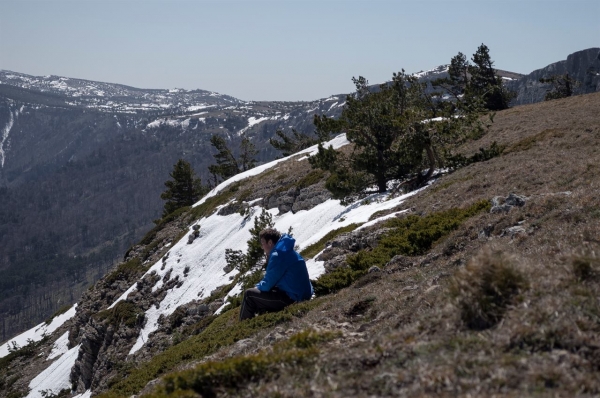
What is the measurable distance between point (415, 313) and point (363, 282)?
5.09m

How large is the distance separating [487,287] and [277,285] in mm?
6678

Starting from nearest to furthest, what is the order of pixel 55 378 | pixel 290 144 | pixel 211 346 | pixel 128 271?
pixel 211 346 → pixel 55 378 → pixel 128 271 → pixel 290 144

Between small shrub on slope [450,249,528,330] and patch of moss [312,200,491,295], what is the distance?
6.90m

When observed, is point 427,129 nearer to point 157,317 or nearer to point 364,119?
point 364,119

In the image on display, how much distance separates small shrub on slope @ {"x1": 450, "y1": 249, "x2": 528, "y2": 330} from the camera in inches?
194

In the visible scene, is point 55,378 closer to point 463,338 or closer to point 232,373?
point 232,373

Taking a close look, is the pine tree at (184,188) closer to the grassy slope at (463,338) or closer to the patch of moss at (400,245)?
the patch of moss at (400,245)

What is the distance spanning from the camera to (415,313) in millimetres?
6246

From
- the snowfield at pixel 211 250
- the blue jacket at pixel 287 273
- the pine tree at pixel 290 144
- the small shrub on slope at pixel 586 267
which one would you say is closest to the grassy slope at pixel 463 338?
the small shrub on slope at pixel 586 267

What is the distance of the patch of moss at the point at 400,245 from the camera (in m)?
12.2

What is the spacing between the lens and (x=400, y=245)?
43.8 feet

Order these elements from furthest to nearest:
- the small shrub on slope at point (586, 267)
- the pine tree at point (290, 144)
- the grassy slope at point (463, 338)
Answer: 1. the pine tree at point (290, 144)
2. the small shrub on slope at point (586, 267)
3. the grassy slope at point (463, 338)

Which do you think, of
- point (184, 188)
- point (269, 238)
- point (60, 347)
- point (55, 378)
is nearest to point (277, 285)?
point (269, 238)

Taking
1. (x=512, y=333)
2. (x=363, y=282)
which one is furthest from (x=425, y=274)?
(x=512, y=333)
